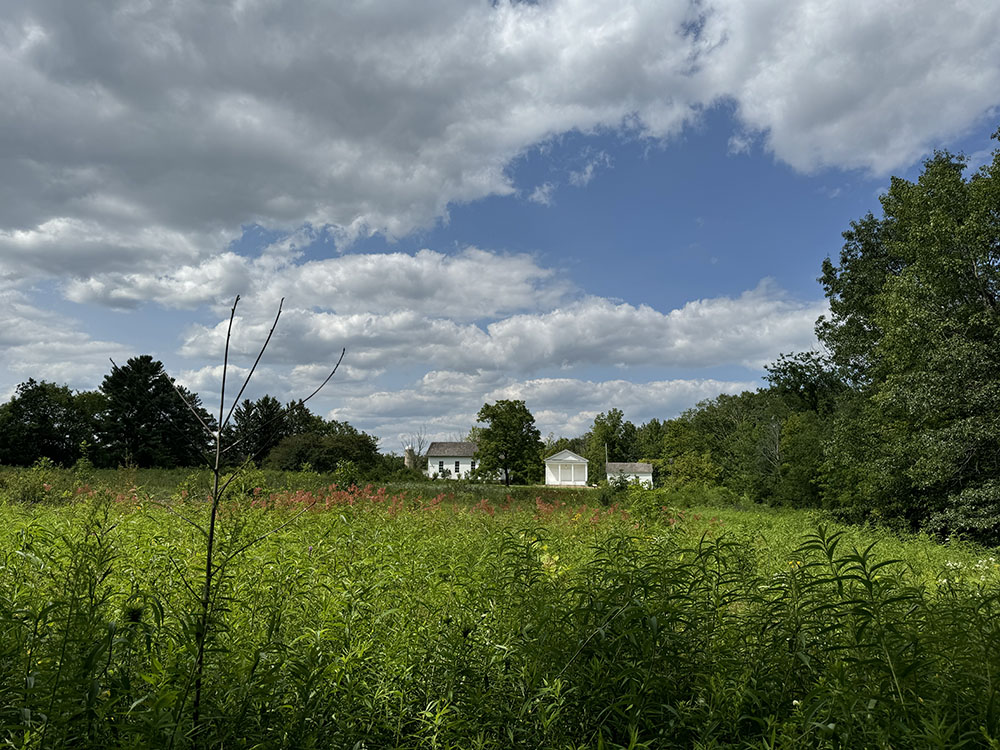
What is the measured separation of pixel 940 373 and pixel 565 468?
138ft

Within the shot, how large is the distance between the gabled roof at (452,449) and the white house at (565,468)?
1170 centimetres

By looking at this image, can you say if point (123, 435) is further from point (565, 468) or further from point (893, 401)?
point (893, 401)

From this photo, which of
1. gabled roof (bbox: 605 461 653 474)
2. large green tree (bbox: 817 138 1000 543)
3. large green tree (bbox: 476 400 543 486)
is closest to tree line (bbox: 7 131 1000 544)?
large green tree (bbox: 817 138 1000 543)

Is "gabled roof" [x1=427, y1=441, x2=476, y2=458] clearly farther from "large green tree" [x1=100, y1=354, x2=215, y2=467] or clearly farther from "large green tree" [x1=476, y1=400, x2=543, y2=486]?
"large green tree" [x1=100, y1=354, x2=215, y2=467]

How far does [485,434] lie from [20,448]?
89.4 feet

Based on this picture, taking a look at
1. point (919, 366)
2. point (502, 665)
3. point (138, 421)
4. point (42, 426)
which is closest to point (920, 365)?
point (919, 366)

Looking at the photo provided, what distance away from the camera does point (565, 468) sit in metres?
55.7

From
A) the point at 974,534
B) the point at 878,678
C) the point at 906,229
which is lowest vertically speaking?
the point at 974,534

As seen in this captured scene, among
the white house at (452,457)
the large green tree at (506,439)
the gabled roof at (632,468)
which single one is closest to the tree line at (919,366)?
the large green tree at (506,439)

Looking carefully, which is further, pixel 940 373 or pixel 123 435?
pixel 123 435

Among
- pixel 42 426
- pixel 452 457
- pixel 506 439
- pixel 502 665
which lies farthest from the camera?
pixel 452 457

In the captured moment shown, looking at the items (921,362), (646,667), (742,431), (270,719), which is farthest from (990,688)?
(742,431)

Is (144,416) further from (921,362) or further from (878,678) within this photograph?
(878,678)

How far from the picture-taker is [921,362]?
50.9 feet
